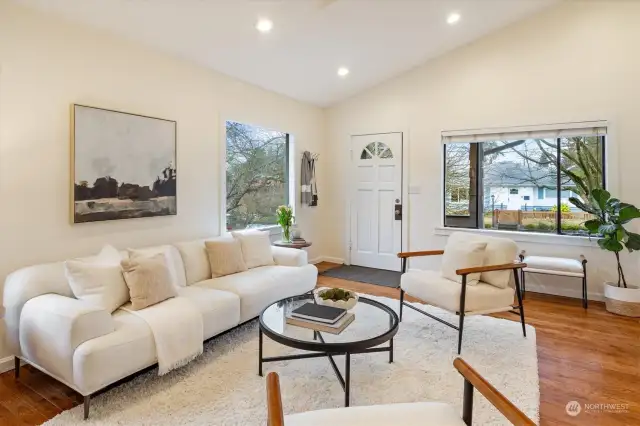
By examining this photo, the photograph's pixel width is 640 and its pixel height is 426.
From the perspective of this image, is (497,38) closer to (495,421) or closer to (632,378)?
(632,378)

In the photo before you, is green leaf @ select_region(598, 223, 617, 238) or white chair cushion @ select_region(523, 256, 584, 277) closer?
green leaf @ select_region(598, 223, 617, 238)

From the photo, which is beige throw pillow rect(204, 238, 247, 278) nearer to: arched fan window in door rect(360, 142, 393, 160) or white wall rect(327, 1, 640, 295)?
white wall rect(327, 1, 640, 295)

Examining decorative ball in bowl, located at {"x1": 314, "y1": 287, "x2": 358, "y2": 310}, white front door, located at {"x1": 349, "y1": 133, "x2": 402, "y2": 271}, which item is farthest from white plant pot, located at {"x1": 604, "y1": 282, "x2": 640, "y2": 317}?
decorative ball in bowl, located at {"x1": 314, "y1": 287, "x2": 358, "y2": 310}

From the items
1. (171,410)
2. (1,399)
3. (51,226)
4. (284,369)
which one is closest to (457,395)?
(284,369)

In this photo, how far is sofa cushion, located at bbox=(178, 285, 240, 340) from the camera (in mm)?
2781

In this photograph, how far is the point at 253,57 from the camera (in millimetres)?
4180

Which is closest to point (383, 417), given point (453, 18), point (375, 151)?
point (453, 18)

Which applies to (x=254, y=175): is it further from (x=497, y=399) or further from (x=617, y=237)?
(x=497, y=399)

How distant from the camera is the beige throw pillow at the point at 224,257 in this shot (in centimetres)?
360

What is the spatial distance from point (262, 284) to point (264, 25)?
2.47 metres

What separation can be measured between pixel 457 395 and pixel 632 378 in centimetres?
130

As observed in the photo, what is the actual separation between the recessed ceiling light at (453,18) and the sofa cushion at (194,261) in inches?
143

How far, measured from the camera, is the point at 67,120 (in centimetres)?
296

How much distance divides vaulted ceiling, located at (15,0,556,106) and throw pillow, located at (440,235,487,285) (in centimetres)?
247
